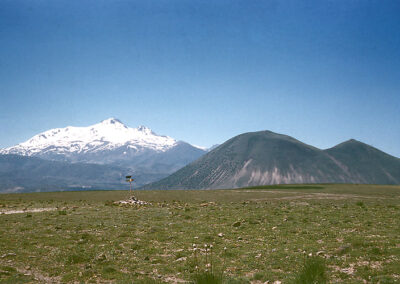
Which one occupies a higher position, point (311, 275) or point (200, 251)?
point (311, 275)

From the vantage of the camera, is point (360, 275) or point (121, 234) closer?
point (360, 275)

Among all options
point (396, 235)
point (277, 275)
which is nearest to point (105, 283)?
point (277, 275)

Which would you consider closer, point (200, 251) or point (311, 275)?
point (311, 275)

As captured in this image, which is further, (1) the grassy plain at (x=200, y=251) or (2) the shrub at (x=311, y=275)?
(1) the grassy plain at (x=200, y=251)

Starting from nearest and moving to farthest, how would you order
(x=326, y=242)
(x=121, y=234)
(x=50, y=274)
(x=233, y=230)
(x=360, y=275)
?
(x=360, y=275), (x=50, y=274), (x=326, y=242), (x=121, y=234), (x=233, y=230)

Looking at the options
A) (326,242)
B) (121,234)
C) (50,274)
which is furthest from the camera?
(121,234)

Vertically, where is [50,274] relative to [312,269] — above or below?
below

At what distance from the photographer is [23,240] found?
21.5m

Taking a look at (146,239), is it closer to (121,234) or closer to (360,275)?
(121,234)


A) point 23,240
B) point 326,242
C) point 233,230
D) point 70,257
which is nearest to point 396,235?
point 326,242

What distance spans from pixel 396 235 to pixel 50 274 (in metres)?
22.2

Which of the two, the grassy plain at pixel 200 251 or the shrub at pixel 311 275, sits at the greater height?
the shrub at pixel 311 275

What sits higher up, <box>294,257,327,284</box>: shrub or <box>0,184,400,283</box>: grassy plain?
<box>294,257,327,284</box>: shrub

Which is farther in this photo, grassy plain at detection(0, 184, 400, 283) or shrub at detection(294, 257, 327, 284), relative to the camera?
grassy plain at detection(0, 184, 400, 283)
